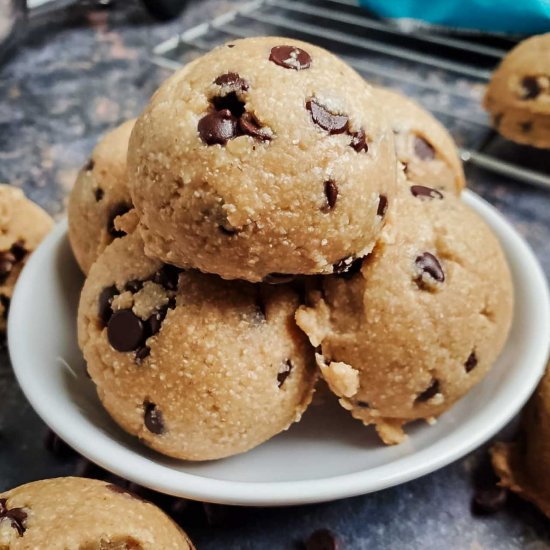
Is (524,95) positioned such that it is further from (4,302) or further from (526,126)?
(4,302)

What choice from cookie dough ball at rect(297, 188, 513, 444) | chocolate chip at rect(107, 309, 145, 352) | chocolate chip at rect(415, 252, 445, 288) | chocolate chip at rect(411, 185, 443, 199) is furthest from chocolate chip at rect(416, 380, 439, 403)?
chocolate chip at rect(107, 309, 145, 352)

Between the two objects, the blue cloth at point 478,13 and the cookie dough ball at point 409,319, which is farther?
the blue cloth at point 478,13

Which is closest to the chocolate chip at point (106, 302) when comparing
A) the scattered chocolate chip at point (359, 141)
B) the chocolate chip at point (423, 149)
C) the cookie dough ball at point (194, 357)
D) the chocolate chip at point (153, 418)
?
the cookie dough ball at point (194, 357)

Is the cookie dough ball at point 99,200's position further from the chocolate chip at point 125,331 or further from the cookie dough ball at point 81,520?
the cookie dough ball at point 81,520

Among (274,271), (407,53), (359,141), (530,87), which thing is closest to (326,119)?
(359,141)

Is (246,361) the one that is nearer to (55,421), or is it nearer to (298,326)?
(298,326)

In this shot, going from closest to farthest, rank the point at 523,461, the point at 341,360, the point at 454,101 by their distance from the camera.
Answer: the point at 341,360 → the point at 523,461 → the point at 454,101

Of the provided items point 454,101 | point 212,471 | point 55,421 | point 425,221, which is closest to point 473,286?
point 425,221
